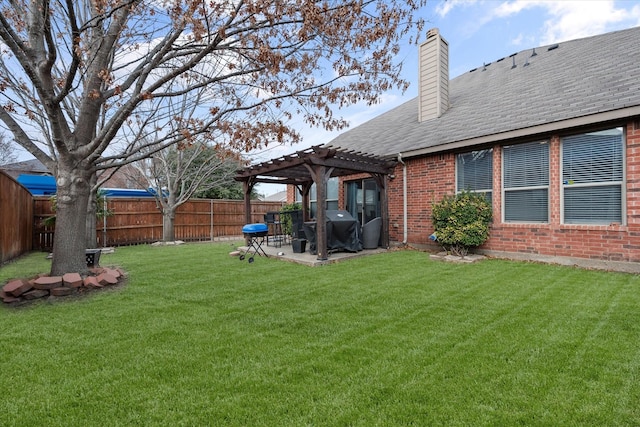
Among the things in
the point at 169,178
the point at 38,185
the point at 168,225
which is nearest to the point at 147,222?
the point at 168,225

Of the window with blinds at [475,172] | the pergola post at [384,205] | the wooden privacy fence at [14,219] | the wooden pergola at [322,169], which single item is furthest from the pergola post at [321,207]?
the wooden privacy fence at [14,219]

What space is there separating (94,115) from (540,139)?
8389 millimetres

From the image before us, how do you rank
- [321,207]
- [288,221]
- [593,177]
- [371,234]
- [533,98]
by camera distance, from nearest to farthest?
[593,177], [321,207], [533,98], [371,234], [288,221]

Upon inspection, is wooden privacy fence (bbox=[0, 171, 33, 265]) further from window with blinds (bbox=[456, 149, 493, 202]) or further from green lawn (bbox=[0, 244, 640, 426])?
window with blinds (bbox=[456, 149, 493, 202])

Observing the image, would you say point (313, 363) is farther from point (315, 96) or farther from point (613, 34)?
point (613, 34)

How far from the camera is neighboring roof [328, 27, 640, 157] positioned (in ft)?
20.2

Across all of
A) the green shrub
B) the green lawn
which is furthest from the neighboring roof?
the green lawn

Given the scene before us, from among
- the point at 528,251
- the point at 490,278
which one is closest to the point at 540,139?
the point at 528,251

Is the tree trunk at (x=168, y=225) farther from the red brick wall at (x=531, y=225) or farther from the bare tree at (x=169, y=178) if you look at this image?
the red brick wall at (x=531, y=225)

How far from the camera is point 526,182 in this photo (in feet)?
23.0

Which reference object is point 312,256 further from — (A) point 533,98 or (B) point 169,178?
(B) point 169,178

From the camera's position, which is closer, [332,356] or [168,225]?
[332,356]

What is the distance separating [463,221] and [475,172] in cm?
145

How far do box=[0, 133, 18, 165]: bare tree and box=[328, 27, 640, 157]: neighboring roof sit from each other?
2338 cm
